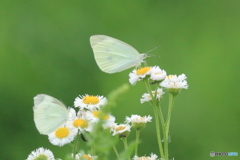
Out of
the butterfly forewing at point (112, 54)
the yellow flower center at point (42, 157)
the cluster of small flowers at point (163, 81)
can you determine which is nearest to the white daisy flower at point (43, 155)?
the yellow flower center at point (42, 157)

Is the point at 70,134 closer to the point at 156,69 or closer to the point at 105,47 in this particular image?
the point at 156,69

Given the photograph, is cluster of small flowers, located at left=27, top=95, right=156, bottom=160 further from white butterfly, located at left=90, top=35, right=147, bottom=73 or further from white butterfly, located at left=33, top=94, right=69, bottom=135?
white butterfly, located at left=90, top=35, right=147, bottom=73

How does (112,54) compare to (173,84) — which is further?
(112,54)

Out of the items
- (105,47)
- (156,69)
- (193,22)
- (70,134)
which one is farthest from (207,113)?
(70,134)

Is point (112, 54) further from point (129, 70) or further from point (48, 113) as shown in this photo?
point (129, 70)

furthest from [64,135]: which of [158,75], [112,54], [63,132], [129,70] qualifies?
[129,70]

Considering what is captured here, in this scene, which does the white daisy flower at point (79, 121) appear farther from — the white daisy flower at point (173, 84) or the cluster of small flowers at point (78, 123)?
the white daisy flower at point (173, 84)
